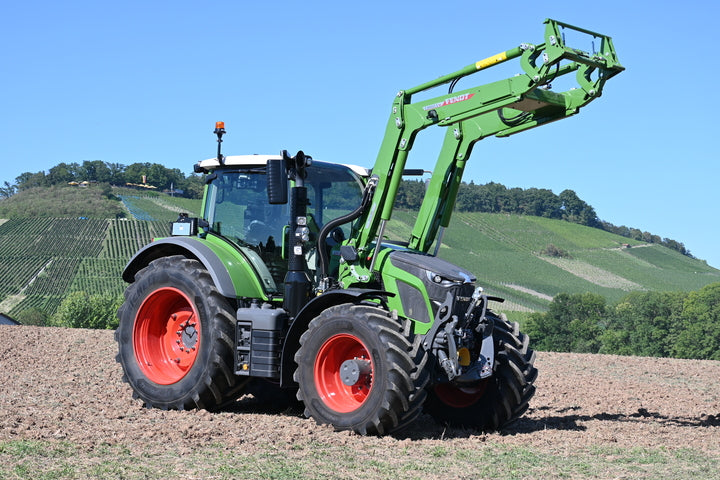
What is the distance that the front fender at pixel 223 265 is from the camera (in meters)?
8.18

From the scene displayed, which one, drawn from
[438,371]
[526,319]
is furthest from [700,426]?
[526,319]

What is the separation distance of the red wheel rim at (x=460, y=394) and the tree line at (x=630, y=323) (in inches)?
1817

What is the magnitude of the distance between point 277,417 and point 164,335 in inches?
66.2

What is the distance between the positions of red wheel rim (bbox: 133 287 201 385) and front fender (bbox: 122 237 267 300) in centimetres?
51

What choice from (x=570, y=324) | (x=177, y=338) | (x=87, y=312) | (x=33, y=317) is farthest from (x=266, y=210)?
(x=570, y=324)

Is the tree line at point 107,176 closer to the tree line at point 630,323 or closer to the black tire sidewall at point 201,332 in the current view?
the tree line at point 630,323

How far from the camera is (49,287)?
60031 mm

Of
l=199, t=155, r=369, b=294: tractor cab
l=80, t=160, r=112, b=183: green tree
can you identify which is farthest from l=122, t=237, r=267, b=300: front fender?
l=80, t=160, r=112, b=183: green tree

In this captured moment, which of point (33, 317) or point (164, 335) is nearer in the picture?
point (164, 335)

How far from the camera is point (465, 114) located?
7.67m

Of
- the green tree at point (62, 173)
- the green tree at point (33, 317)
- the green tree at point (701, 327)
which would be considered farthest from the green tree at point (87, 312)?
the green tree at point (62, 173)

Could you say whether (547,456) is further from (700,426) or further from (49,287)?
(49,287)

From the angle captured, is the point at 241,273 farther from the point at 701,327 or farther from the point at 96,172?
the point at 96,172

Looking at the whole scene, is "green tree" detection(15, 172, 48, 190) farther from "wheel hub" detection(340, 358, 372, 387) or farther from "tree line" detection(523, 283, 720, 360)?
"wheel hub" detection(340, 358, 372, 387)
